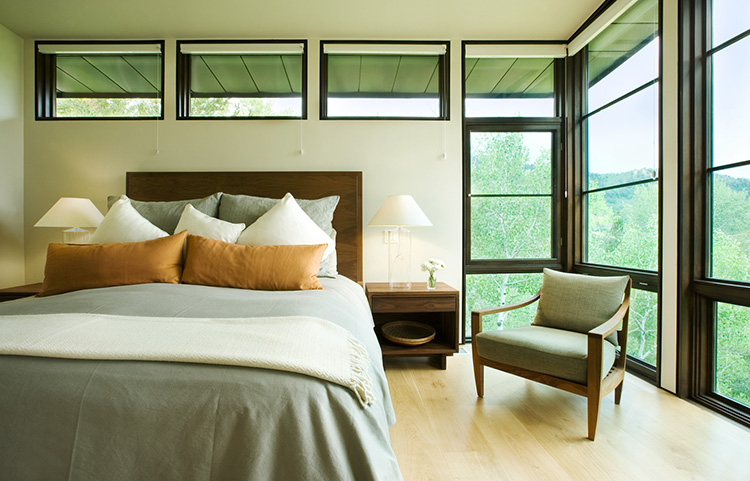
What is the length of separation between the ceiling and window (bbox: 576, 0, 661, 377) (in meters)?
0.41

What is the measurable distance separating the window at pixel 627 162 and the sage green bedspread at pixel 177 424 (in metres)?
2.53

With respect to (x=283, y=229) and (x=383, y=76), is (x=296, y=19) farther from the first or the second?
(x=283, y=229)

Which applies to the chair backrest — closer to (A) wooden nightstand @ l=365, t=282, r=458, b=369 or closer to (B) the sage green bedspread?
(A) wooden nightstand @ l=365, t=282, r=458, b=369

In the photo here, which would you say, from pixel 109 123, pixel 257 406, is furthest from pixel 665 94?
pixel 109 123

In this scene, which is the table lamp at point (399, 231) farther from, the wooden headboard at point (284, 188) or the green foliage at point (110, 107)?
the green foliage at point (110, 107)

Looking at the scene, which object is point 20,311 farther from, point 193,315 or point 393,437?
point 393,437

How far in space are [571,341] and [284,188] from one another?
2.41 meters

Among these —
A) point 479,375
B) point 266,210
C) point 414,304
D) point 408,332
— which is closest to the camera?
point 479,375

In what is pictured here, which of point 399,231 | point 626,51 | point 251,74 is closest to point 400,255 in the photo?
point 399,231

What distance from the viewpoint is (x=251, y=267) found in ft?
6.67

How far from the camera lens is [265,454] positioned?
2.78ft

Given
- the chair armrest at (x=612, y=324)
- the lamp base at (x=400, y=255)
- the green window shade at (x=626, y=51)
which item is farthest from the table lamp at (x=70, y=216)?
the green window shade at (x=626, y=51)

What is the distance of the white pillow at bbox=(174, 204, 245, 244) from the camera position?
2309mm

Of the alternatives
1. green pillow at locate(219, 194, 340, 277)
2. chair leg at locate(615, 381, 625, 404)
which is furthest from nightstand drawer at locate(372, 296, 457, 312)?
chair leg at locate(615, 381, 625, 404)
